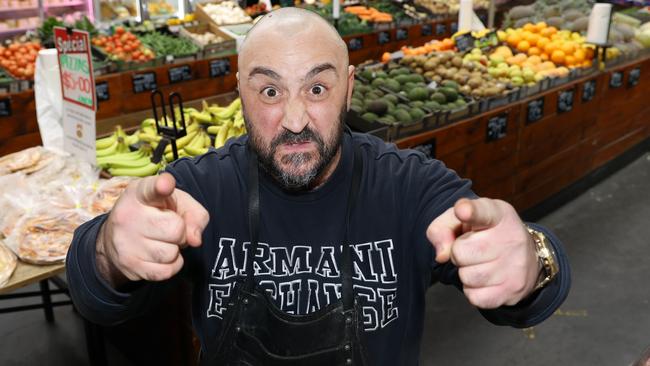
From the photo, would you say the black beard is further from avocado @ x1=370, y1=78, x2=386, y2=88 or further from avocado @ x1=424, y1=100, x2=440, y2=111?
avocado @ x1=370, y1=78, x2=386, y2=88

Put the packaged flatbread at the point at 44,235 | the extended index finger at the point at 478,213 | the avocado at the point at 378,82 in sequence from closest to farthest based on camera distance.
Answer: the extended index finger at the point at 478,213 → the packaged flatbread at the point at 44,235 → the avocado at the point at 378,82

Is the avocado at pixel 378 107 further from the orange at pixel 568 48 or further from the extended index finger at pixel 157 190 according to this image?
the extended index finger at pixel 157 190

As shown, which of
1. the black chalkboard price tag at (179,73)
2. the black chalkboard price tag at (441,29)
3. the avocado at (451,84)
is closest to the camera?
the avocado at (451,84)

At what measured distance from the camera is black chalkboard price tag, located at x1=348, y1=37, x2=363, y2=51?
7500 millimetres

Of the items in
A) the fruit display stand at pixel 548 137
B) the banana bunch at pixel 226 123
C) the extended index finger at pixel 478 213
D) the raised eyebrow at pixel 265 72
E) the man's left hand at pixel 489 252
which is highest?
the raised eyebrow at pixel 265 72

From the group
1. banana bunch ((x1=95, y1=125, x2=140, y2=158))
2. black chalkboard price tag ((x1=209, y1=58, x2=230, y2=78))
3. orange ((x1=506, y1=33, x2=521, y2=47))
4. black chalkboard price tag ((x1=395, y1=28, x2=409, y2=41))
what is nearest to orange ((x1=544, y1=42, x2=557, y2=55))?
orange ((x1=506, y1=33, x2=521, y2=47))

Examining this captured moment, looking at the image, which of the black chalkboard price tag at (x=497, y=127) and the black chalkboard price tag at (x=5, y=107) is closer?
the black chalkboard price tag at (x=497, y=127)

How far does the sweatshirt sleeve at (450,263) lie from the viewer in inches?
55.8

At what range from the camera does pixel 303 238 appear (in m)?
1.73

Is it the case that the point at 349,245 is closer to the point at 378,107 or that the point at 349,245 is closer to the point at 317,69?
the point at 317,69

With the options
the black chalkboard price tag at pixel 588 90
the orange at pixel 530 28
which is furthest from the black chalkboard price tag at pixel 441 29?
the black chalkboard price tag at pixel 588 90

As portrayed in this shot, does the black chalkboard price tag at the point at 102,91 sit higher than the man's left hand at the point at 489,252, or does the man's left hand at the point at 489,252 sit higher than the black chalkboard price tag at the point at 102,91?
the man's left hand at the point at 489,252

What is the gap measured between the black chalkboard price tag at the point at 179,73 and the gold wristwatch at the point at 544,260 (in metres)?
5.30

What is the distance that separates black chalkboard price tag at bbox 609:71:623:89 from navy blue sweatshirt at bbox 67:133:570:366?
4.23 meters
